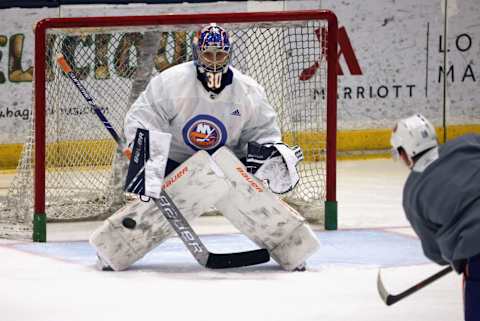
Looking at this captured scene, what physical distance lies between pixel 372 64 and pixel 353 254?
3687 millimetres

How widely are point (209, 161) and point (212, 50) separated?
1.42 ft

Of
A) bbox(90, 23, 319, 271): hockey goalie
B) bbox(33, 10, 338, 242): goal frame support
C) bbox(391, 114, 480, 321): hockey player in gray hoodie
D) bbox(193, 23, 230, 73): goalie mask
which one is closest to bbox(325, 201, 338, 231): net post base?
bbox(33, 10, 338, 242): goal frame support

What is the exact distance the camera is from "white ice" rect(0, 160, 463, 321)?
15.2 feet

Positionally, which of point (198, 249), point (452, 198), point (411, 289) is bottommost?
point (198, 249)

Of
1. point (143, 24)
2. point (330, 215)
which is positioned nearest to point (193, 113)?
point (143, 24)

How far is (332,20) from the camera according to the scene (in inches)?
263

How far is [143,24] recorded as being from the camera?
647 centimetres

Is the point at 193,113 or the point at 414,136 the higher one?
the point at 414,136

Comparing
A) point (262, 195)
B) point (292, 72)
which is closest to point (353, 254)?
point (262, 195)

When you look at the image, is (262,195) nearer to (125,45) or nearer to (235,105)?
(235,105)

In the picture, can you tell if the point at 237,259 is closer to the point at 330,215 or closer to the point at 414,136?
the point at 330,215

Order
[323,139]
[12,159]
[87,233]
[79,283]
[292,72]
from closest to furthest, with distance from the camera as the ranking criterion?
[79,283] → [87,233] → [292,72] → [323,139] → [12,159]

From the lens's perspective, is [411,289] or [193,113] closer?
[411,289]

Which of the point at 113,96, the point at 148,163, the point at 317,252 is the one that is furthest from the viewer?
the point at 113,96
